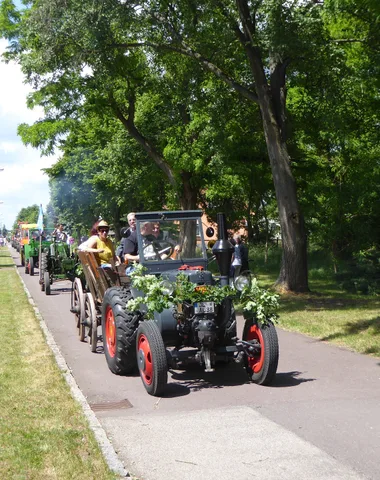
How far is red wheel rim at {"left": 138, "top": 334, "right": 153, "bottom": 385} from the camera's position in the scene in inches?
→ 286

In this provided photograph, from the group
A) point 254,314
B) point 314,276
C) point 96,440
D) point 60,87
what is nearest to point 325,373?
point 254,314

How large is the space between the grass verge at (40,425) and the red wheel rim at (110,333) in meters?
0.72

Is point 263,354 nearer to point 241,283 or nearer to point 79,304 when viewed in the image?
point 241,283

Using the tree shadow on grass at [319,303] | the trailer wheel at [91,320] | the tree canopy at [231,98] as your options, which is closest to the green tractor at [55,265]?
the tree canopy at [231,98]

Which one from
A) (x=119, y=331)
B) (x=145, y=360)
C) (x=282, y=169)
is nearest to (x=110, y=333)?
(x=119, y=331)

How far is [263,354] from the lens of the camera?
7414mm

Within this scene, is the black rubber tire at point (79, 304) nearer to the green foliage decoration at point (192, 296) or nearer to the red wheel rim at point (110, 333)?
the red wheel rim at point (110, 333)

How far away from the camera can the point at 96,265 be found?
32.2 feet

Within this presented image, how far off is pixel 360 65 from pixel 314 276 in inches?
364

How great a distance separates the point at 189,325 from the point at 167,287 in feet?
1.76

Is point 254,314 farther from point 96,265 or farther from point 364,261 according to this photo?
point 364,261

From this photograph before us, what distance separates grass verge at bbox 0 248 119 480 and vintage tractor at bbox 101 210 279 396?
35.2 inches

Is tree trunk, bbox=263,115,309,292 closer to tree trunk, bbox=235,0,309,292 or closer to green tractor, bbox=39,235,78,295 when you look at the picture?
tree trunk, bbox=235,0,309,292

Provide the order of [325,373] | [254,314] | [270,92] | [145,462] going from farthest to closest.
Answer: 1. [270,92]
2. [325,373]
3. [254,314]
4. [145,462]
